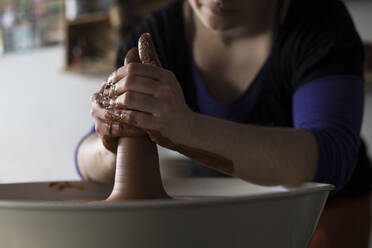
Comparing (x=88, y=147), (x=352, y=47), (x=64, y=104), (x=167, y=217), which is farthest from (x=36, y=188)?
(x=64, y=104)

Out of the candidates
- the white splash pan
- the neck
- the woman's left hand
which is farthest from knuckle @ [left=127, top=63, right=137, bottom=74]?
the neck

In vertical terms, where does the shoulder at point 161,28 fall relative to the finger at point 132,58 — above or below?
above

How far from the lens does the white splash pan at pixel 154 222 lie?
0.27 meters

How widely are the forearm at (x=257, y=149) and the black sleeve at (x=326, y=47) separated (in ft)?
0.43

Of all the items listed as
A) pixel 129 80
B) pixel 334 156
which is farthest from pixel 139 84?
pixel 334 156

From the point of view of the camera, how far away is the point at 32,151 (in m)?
2.34

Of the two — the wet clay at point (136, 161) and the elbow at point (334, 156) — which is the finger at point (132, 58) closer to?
the wet clay at point (136, 161)

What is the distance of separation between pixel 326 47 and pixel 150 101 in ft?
1.12

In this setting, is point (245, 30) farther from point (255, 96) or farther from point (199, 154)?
point (199, 154)

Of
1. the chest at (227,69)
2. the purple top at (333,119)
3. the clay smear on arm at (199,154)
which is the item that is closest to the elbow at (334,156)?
the purple top at (333,119)

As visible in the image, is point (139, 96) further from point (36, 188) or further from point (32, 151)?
point (32, 151)

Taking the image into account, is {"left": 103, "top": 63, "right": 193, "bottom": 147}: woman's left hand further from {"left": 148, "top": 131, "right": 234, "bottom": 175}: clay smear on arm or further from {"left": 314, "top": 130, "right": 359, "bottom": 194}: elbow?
{"left": 314, "top": 130, "right": 359, "bottom": 194}: elbow

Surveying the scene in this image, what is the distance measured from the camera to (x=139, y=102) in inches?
15.2

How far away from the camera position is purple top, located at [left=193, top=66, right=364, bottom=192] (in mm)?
540
